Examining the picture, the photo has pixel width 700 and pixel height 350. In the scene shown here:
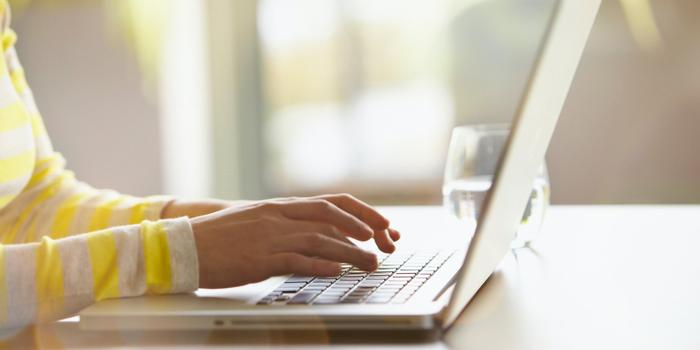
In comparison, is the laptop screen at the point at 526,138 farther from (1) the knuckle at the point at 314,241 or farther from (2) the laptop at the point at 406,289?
(1) the knuckle at the point at 314,241

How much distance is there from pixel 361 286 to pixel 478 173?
1.08 feet

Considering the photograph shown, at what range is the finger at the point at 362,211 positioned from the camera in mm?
818

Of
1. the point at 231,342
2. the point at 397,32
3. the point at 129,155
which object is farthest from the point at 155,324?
the point at 397,32

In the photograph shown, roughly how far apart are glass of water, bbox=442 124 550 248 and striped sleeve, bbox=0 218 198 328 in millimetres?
370

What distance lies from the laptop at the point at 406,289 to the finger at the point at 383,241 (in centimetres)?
6

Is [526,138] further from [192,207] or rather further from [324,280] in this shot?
[192,207]

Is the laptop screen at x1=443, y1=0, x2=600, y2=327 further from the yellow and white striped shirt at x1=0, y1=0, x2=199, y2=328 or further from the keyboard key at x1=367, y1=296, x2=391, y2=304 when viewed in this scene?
the yellow and white striped shirt at x1=0, y1=0, x2=199, y2=328

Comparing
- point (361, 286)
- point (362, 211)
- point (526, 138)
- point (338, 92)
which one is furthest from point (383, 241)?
point (338, 92)

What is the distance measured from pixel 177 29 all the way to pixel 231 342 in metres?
3.00

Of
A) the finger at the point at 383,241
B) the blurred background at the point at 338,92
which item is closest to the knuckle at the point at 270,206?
the finger at the point at 383,241

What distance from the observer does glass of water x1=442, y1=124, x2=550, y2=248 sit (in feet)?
3.23

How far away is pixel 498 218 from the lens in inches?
24.3

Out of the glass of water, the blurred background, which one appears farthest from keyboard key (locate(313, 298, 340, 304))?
the blurred background

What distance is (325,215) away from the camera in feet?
2.47
